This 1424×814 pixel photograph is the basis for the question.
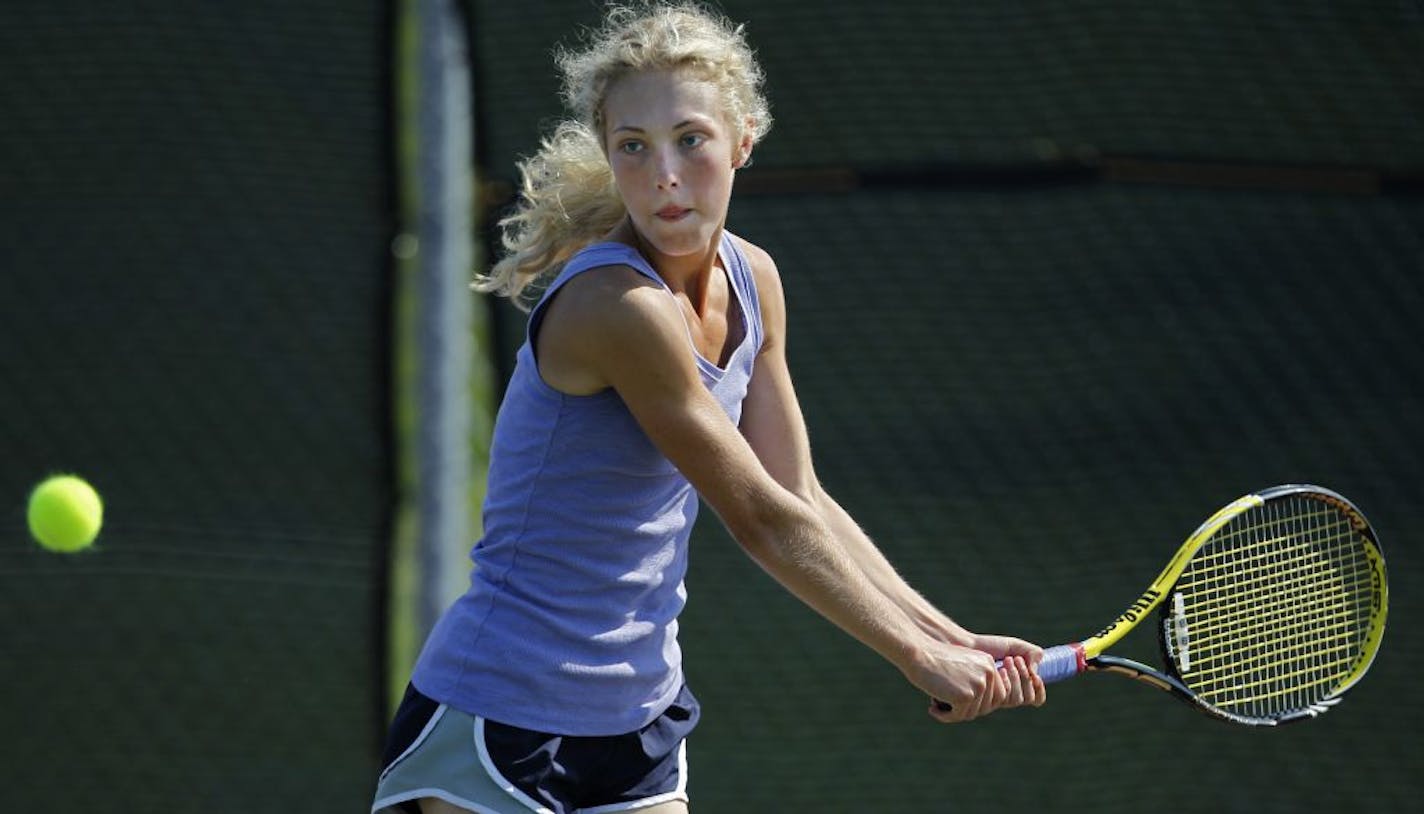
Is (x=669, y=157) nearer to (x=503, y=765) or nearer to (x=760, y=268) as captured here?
(x=760, y=268)

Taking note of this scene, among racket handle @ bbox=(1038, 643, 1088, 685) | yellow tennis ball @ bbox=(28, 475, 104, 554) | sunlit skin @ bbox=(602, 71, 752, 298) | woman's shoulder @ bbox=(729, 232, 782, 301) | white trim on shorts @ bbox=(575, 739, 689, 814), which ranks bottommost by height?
white trim on shorts @ bbox=(575, 739, 689, 814)

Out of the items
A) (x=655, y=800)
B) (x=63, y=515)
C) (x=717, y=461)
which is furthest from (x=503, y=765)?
(x=63, y=515)

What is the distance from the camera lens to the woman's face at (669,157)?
219cm

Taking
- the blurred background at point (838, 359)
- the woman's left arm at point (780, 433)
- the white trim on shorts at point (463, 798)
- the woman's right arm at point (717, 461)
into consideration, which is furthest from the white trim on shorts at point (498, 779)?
the blurred background at point (838, 359)

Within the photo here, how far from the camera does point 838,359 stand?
4066mm

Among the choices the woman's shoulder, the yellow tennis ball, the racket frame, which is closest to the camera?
the woman's shoulder

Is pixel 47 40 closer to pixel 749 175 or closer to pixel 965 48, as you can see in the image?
pixel 749 175

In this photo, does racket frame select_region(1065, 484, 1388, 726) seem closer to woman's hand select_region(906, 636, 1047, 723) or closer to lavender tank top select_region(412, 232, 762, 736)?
woman's hand select_region(906, 636, 1047, 723)

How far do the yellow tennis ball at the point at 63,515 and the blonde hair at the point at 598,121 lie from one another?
1.43 metres

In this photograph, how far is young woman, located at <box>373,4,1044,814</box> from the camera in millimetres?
2125

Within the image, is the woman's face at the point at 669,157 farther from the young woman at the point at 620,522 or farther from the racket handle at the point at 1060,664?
the racket handle at the point at 1060,664

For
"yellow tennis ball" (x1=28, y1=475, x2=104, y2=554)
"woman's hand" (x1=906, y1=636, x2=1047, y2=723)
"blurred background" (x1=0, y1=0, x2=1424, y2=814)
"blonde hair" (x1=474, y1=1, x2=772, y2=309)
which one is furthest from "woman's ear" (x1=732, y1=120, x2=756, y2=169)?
"yellow tennis ball" (x1=28, y1=475, x2=104, y2=554)

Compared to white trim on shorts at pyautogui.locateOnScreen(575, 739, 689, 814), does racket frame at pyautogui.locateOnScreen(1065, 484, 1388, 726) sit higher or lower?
higher

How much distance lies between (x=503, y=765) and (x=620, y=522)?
1.05 feet
